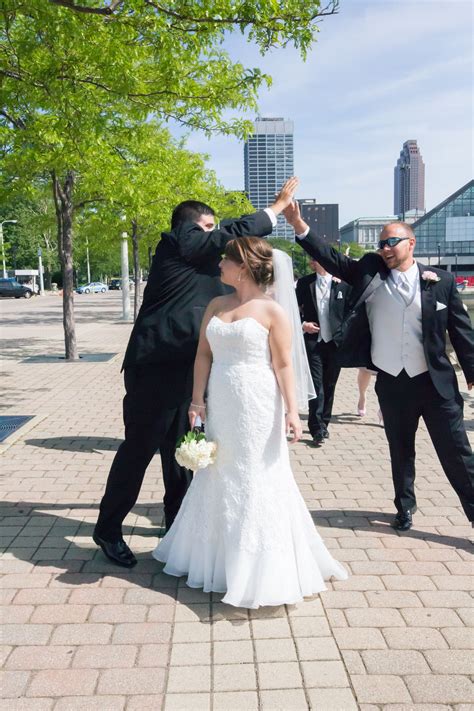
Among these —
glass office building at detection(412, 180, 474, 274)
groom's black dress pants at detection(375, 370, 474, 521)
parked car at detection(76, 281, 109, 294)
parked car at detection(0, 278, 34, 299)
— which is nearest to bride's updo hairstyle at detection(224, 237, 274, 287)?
groom's black dress pants at detection(375, 370, 474, 521)

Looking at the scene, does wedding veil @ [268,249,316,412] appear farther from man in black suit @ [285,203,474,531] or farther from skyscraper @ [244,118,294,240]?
skyscraper @ [244,118,294,240]

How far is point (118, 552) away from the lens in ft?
12.7

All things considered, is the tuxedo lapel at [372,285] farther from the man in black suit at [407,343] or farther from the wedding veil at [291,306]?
the wedding veil at [291,306]

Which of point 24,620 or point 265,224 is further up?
point 265,224

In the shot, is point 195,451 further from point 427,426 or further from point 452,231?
point 452,231

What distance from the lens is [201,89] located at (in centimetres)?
909

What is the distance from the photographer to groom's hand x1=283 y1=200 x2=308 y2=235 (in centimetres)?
386

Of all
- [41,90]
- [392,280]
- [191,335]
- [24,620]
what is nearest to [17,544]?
[24,620]

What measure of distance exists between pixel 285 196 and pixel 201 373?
1.14 meters

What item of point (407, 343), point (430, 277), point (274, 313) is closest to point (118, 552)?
point (274, 313)

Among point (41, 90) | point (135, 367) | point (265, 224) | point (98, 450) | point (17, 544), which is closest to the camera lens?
point (265, 224)

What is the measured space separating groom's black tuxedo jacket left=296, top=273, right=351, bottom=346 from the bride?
3.59 m

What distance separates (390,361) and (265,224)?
1.41 meters

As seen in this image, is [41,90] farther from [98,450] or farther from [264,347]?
[264,347]
